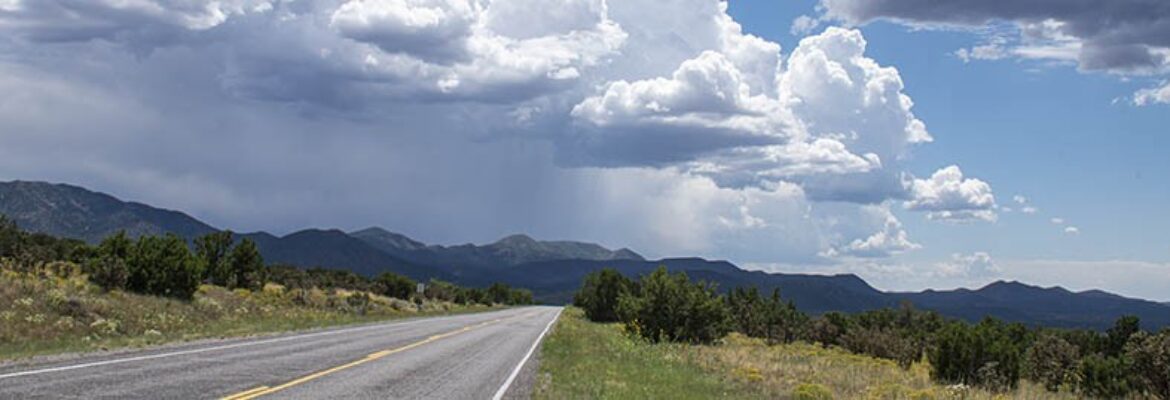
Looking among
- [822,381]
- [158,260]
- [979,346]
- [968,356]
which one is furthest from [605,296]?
[822,381]

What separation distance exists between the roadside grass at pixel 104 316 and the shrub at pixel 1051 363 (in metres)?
32.5

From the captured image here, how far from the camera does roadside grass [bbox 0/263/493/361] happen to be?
24.2 m

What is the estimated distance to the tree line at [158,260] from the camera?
3966 centimetres

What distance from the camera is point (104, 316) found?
3016 cm

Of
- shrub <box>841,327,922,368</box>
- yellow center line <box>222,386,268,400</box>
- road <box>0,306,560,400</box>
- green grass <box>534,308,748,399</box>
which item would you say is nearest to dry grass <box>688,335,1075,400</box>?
green grass <box>534,308,748,399</box>

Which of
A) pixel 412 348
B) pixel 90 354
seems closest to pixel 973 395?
pixel 412 348

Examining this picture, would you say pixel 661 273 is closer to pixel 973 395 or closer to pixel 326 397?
pixel 973 395

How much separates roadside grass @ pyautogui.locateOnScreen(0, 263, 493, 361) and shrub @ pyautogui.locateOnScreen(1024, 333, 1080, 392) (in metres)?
32.5

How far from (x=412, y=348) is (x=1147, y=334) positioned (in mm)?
22331

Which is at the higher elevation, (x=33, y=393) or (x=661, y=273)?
(x=661, y=273)

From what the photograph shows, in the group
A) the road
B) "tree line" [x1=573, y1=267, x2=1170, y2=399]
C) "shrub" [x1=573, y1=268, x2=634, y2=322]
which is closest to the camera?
the road

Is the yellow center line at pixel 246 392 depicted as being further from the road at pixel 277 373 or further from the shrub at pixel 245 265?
the shrub at pixel 245 265

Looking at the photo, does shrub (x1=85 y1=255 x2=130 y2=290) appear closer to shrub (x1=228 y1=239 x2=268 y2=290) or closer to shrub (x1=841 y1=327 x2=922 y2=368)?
shrub (x1=228 y1=239 x2=268 y2=290)

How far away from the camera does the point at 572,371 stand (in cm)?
2216
